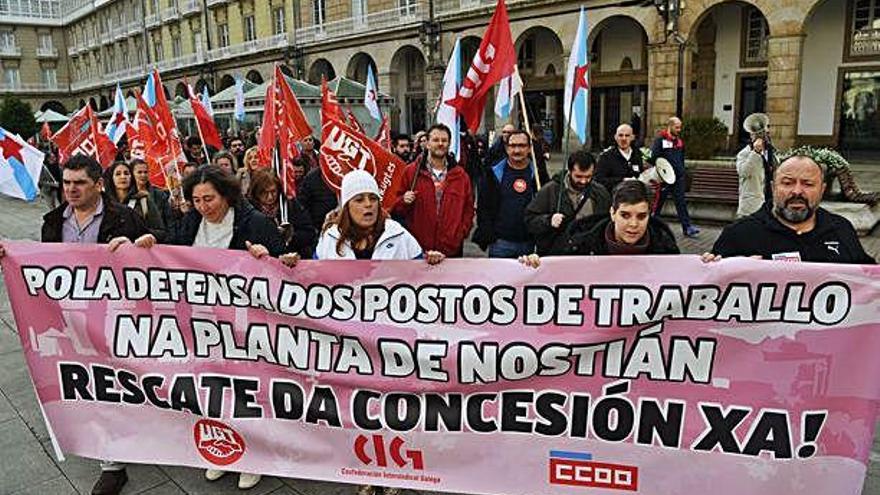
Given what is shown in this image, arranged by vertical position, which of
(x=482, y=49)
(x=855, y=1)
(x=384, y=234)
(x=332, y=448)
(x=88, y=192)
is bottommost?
(x=332, y=448)

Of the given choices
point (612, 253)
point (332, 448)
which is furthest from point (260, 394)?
point (612, 253)

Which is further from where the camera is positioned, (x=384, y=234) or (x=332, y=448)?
(x=384, y=234)

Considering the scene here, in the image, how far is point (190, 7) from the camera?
41.5 meters

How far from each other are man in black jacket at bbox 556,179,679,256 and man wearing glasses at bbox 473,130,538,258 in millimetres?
1680

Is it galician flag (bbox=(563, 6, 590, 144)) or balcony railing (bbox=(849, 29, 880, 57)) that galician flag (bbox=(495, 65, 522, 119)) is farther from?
balcony railing (bbox=(849, 29, 880, 57))

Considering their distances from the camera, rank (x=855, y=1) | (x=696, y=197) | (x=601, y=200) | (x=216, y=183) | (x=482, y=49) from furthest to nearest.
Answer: (x=855, y=1)
(x=696, y=197)
(x=482, y=49)
(x=601, y=200)
(x=216, y=183)

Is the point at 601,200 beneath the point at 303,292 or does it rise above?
above

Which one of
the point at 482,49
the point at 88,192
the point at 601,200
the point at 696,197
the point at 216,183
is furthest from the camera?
the point at 696,197

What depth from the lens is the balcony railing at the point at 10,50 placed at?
60353 millimetres

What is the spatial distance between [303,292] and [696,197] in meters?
9.05

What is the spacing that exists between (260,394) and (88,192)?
1539 millimetres

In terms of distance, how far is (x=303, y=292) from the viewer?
3.25 meters

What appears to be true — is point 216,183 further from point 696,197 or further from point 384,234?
point 696,197

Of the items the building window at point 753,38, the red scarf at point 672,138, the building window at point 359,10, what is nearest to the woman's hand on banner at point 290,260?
the red scarf at point 672,138
